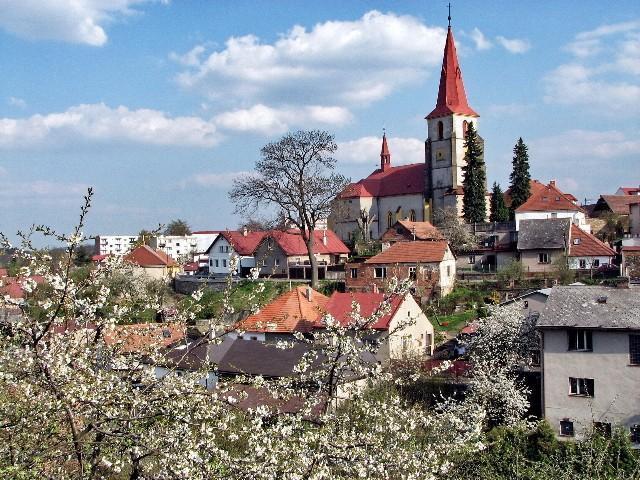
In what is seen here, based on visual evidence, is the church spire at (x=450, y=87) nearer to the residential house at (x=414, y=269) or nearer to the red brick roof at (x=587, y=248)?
the red brick roof at (x=587, y=248)

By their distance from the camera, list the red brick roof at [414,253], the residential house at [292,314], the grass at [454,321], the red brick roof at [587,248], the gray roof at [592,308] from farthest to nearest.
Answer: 1. the red brick roof at [587,248]
2. the red brick roof at [414,253]
3. the grass at [454,321]
4. the residential house at [292,314]
5. the gray roof at [592,308]

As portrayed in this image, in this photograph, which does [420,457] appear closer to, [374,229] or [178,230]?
[374,229]

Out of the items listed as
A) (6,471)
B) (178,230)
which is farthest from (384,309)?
(178,230)

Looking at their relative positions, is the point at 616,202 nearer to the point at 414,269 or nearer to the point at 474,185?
the point at 474,185

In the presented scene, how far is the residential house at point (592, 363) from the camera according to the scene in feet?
74.5

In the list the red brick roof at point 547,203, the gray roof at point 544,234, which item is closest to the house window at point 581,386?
the gray roof at point 544,234

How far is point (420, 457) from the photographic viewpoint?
8.42 metres

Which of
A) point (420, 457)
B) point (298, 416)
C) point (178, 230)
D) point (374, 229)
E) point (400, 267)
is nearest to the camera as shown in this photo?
point (298, 416)

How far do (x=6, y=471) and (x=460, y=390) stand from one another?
21811mm

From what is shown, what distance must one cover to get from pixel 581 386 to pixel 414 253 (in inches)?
745

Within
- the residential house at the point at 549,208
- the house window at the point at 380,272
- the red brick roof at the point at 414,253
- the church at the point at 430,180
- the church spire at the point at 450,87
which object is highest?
the church spire at the point at 450,87

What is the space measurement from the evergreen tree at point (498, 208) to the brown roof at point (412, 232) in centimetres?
617

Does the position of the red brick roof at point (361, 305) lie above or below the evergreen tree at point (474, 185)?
below

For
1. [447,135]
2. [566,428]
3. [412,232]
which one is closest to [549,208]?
[412,232]
